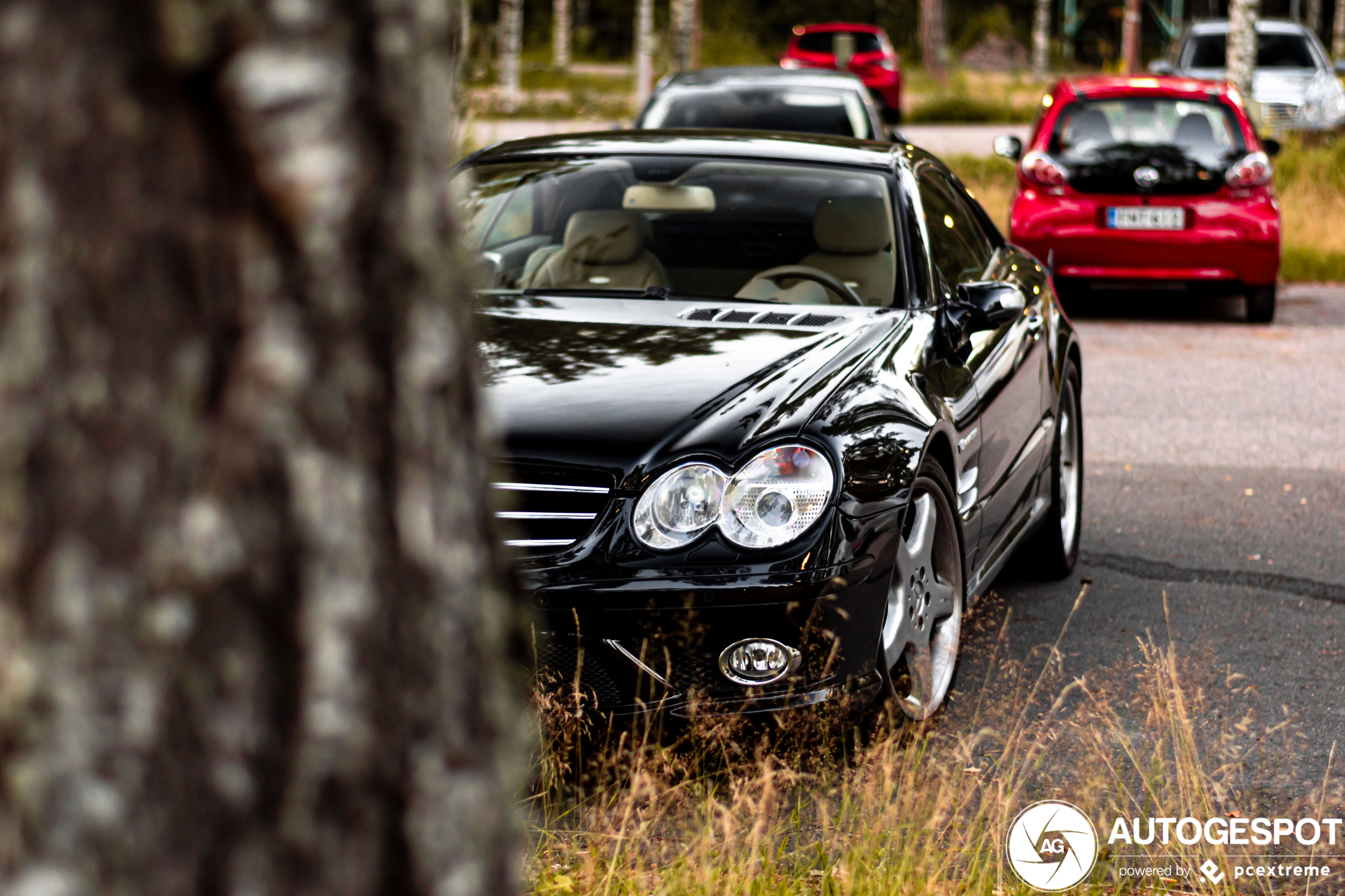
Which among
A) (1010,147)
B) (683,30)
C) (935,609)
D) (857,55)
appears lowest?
(935,609)

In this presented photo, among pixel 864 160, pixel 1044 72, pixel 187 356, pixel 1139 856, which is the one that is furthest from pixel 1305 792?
pixel 1044 72

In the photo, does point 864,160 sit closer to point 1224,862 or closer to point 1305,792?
point 1305,792

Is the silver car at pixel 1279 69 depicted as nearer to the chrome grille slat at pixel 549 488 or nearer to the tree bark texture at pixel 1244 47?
the tree bark texture at pixel 1244 47

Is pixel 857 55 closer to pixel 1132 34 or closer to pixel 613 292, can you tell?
pixel 1132 34

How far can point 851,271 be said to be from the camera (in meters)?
4.97

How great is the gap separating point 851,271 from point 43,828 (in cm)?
414

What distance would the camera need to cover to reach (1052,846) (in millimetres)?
3148

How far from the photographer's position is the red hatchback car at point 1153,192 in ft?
35.0

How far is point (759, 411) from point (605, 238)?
1.66 meters

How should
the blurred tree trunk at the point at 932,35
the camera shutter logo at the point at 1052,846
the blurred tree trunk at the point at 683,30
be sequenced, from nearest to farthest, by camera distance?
1. the camera shutter logo at the point at 1052,846
2. the blurred tree trunk at the point at 683,30
3. the blurred tree trunk at the point at 932,35

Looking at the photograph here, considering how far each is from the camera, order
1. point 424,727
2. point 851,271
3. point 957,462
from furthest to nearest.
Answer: point 851,271 < point 957,462 < point 424,727

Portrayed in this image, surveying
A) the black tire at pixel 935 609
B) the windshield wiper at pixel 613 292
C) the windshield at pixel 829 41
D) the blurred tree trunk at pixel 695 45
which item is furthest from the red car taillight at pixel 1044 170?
the windshield at pixel 829 41

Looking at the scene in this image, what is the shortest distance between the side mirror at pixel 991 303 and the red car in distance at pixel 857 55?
22.7 metres

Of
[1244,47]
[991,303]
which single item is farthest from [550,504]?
[1244,47]
